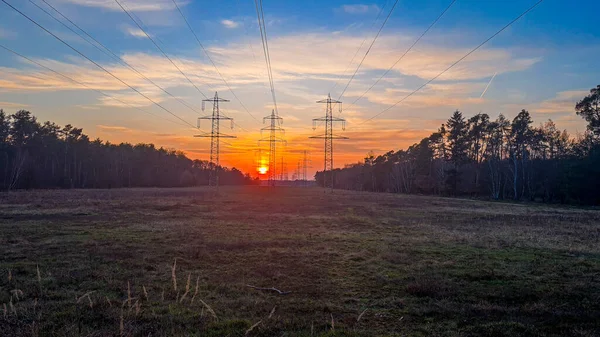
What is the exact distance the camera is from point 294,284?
38.5 feet

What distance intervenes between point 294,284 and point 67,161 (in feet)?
375

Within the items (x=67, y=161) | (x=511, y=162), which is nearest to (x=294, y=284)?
(x=511, y=162)

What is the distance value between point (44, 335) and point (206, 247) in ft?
34.2

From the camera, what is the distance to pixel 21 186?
85.2 m

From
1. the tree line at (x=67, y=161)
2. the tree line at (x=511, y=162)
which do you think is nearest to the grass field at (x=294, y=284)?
the tree line at (x=511, y=162)

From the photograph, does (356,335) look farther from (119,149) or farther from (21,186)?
(119,149)

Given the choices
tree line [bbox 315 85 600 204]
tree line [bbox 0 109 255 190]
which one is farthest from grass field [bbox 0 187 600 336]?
tree line [bbox 0 109 255 190]

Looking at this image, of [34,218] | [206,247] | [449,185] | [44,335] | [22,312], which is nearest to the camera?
[44,335]

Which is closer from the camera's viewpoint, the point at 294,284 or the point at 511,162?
the point at 294,284

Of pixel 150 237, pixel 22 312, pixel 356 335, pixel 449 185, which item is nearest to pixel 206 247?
pixel 150 237

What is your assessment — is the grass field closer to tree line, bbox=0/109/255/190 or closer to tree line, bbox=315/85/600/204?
tree line, bbox=315/85/600/204

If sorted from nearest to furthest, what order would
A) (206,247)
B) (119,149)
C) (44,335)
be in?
(44,335) → (206,247) → (119,149)

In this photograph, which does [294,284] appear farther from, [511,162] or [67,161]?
[67,161]

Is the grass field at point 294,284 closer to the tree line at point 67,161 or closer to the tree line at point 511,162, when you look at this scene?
the tree line at point 511,162
